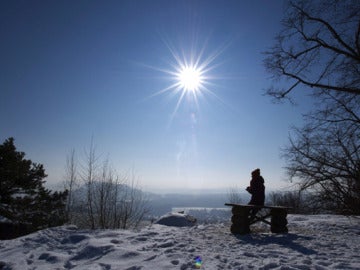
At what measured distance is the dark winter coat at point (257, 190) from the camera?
320 inches

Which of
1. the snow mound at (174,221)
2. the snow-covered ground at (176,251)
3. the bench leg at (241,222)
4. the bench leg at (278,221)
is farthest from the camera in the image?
the snow mound at (174,221)

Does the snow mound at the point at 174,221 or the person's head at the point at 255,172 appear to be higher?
the person's head at the point at 255,172

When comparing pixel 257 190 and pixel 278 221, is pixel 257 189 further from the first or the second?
pixel 278 221

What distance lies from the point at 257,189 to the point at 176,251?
14.2 ft

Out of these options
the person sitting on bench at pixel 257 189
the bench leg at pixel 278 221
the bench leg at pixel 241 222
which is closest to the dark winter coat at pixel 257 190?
the person sitting on bench at pixel 257 189

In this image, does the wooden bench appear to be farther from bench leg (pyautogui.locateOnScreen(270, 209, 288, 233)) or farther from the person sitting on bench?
the person sitting on bench

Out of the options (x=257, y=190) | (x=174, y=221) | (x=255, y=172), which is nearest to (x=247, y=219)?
(x=257, y=190)

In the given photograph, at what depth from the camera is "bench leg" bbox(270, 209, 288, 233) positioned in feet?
24.0

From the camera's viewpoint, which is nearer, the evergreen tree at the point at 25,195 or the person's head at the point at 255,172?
the person's head at the point at 255,172

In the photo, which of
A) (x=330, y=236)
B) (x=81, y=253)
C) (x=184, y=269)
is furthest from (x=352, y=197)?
(x=81, y=253)

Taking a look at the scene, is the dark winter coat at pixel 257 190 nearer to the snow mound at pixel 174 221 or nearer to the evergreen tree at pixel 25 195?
the snow mound at pixel 174 221

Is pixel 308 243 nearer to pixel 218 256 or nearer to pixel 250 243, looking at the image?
pixel 250 243

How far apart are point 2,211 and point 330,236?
1585cm

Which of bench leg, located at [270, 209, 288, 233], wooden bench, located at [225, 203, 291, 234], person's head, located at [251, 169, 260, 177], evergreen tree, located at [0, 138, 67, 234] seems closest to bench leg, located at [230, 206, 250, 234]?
wooden bench, located at [225, 203, 291, 234]
